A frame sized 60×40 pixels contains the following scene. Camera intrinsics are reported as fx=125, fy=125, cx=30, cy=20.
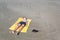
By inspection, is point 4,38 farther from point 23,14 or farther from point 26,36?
point 23,14

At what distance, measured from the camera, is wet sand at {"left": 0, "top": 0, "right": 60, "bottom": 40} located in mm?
1576

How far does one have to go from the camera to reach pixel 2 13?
2.10 metres

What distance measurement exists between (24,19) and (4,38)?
1.51ft

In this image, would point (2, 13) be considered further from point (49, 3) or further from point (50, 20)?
point (49, 3)

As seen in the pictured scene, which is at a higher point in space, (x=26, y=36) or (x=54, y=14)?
(x=54, y=14)

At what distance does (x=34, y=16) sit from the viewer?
2.02 m

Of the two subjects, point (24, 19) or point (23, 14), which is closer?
point (24, 19)

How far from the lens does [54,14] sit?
2.08 meters

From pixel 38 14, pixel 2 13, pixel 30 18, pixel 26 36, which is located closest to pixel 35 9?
pixel 38 14

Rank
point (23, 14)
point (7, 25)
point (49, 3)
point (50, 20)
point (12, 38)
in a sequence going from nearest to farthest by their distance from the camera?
point (12, 38) < point (7, 25) < point (50, 20) < point (23, 14) < point (49, 3)

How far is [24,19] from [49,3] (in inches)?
33.5

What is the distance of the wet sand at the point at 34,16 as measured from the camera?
1576mm

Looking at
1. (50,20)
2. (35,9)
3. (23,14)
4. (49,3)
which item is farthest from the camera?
(49,3)

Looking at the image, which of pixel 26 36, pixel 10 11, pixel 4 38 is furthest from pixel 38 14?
pixel 4 38
